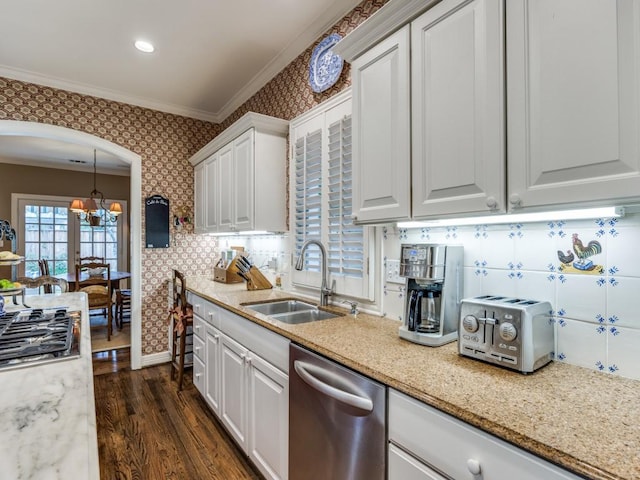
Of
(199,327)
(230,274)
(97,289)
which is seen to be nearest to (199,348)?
(199,327)

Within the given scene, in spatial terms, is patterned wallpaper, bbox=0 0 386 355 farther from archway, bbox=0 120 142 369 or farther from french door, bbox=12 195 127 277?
french door, bbox=12 195 127 277

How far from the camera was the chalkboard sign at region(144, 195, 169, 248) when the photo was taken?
3.67 metres

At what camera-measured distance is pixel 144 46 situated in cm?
269

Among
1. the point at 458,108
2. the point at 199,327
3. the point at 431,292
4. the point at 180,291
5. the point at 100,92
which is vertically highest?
the point at 100,92

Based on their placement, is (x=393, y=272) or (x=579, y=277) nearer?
(x=579, y=277)

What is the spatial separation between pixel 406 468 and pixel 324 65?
2.32 metres

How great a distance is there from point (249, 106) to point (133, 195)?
5.04 ft

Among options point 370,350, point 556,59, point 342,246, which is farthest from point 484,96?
point 342,246

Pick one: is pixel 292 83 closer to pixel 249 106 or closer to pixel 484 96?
pixel 249 106

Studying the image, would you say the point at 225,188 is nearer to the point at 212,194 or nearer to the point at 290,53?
the point at 212,194

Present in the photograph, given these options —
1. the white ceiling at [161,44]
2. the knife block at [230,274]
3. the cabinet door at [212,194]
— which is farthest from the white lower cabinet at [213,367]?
the white ceiling at [161,44]

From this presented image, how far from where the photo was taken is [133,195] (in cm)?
364

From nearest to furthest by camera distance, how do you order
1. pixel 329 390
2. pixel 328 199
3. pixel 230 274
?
pixel 329 390
pixel 328 199
pixel 230 274

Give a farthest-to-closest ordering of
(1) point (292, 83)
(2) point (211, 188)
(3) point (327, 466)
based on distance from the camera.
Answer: (2) point (211, 188)
(1) point (292, 83)
(3) point (327, 466)
